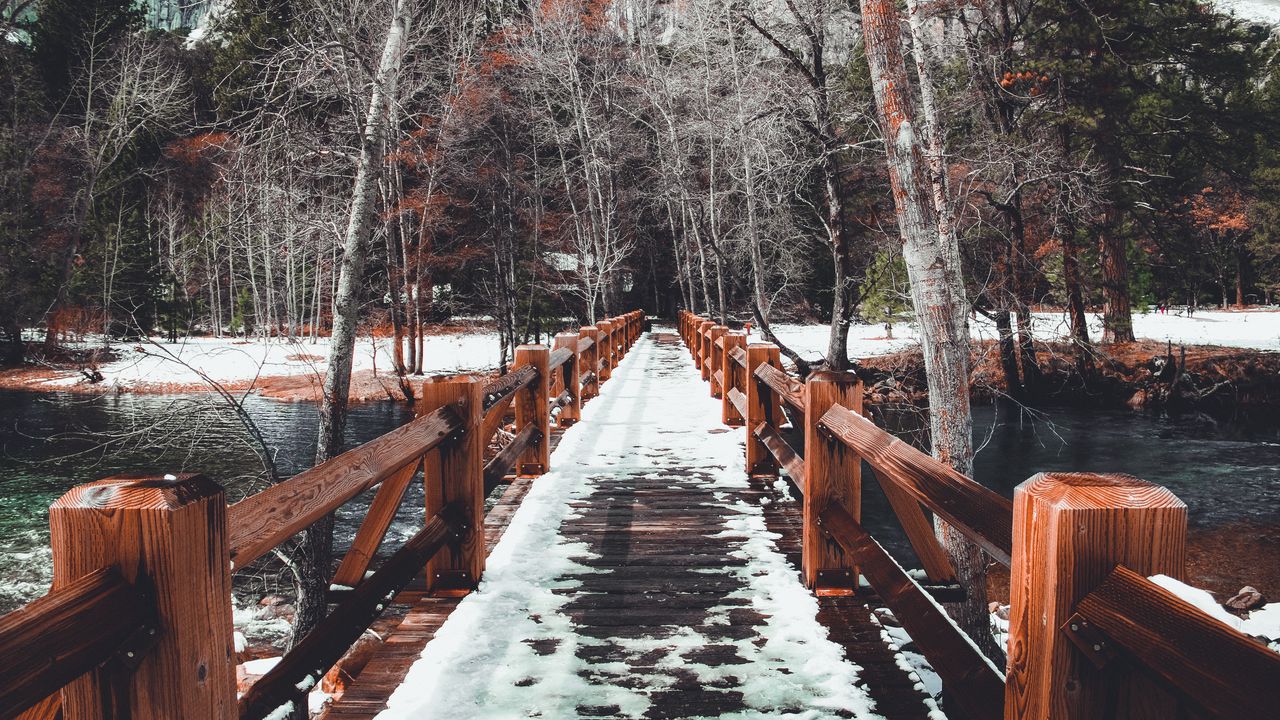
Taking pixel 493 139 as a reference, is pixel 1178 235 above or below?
below

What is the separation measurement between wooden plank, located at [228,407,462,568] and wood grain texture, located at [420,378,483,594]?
0.44 meters

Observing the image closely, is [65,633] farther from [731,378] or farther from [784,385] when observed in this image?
[731,378]

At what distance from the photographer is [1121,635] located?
1183mm

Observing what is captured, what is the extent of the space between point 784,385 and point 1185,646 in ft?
11.9

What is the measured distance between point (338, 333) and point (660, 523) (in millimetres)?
4542

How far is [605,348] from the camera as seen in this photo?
1412 centimetres

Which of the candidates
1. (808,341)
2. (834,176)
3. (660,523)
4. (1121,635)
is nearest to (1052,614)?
(1121,635)

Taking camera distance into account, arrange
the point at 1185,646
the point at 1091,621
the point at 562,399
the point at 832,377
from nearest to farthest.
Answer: the point at 1185,646
the point at 1091,621
the point at 832,377
the point at 562,399

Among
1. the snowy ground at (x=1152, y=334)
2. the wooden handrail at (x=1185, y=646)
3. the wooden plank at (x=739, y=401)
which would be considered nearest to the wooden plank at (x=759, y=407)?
the wooden plank at (x=739, y=401)

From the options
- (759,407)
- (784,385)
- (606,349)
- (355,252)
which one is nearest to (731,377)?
(759,407)

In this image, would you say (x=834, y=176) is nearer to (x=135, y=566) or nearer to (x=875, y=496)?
(x=875, y=496)

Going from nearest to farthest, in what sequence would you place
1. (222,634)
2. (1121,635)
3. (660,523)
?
(1121,635)
(222,634)
(660,523)

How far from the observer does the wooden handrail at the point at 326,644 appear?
1.90 metres

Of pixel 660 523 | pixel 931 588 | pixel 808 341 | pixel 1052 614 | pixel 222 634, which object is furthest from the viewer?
pixel 808 341
